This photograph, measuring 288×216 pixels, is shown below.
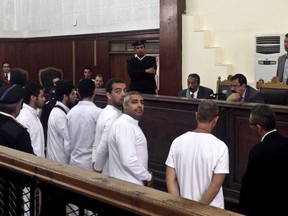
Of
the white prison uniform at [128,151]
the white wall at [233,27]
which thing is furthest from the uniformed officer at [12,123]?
the white wall at [233,27]

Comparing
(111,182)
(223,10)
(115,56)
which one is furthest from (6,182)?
(115,56)

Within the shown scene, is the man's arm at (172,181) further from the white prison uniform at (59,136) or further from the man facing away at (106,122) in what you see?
the white prison uniform at (59,136)

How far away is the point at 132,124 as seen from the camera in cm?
373

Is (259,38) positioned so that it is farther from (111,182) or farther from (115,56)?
(111,182)

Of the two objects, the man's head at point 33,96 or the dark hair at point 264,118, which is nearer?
the dark hair at point 264,118

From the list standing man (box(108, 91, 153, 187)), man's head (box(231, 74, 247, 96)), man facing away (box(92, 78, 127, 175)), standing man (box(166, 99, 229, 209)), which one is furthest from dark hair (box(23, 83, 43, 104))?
man's head (box(231, 74, 247, 96))

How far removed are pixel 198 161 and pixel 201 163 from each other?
0.07 ft

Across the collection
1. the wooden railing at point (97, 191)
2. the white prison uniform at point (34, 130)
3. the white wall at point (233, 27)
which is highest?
the white wall at point (233, 27)

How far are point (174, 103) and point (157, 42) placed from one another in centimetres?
464

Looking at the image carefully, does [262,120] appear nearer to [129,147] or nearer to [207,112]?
[207,112]

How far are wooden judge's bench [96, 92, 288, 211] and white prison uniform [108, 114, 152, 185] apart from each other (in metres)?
1.52

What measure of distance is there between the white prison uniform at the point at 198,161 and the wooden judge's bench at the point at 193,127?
165 centimetres

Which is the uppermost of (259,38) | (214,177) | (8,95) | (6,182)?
(259,38)

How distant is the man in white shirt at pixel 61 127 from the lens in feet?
15.6
